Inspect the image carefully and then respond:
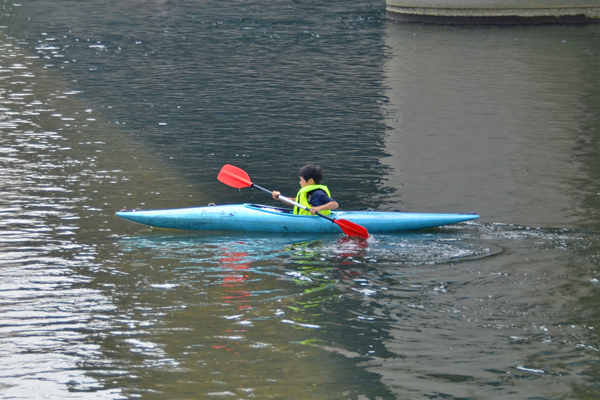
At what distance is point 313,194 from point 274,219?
0.53 meters

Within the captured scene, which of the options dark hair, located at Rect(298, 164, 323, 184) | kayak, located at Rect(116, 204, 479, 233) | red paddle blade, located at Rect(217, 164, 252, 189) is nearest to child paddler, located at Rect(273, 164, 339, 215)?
dark hair, located at Rect(298, 164, 323, 184)

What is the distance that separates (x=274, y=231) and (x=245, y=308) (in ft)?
7.43

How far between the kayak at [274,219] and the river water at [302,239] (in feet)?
0.54

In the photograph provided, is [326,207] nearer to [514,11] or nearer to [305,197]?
[305,197]

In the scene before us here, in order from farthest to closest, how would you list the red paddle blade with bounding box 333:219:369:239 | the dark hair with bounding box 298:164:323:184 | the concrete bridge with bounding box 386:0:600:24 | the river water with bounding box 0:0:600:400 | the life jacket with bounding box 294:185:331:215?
the concrete bridge with bounding box 386:0:600:24 < the life jacket with bounding box 294:185:331:215 < the dark hair with bounding box 298:164:323:184 < the red paddle blade with bounding box 333:219:369:239 < the river water with bounding box 0:0:600:400

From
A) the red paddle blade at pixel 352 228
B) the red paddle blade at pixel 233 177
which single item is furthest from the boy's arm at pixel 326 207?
the red paddle blade at pixel 233 177

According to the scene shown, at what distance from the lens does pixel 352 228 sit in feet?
27.5

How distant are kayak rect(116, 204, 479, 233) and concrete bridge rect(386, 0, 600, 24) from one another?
2304 centimetres

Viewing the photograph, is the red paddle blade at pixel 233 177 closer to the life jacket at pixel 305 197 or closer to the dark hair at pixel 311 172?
the life jacket at pixel 305 197

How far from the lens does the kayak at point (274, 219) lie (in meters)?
8.59

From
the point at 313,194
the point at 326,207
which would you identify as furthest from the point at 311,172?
the point at 326,207

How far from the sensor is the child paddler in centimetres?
856

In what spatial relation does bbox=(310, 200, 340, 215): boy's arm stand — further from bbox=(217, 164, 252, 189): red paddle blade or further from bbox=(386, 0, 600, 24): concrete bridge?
bbox=(386, 0, 600, 24): concrete bridge

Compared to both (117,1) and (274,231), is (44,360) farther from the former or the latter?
(117,1)
